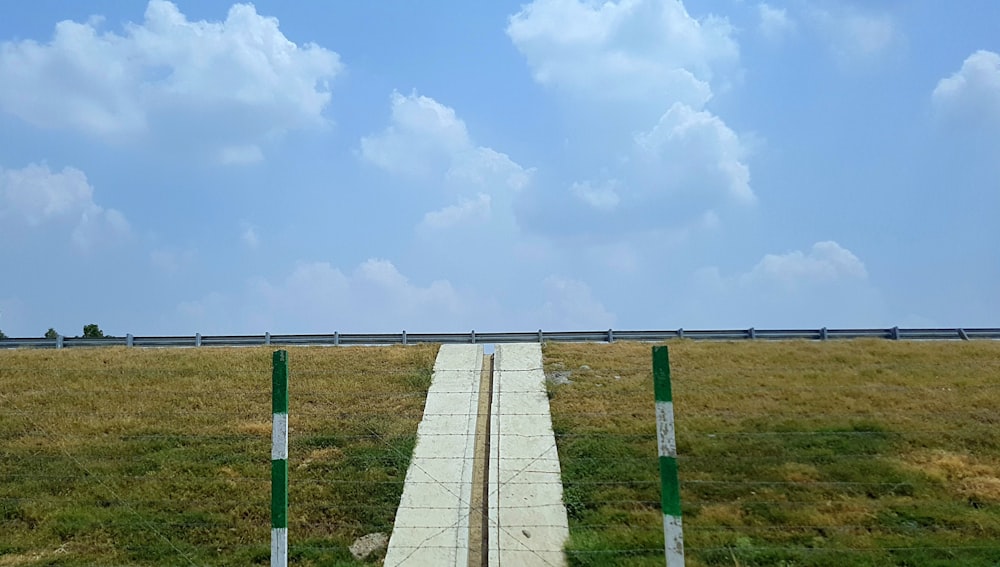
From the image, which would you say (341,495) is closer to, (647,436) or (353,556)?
(353,556)

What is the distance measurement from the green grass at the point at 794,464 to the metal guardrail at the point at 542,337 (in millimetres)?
6396

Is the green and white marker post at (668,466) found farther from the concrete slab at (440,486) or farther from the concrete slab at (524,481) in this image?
the concrete slab at (440,486)

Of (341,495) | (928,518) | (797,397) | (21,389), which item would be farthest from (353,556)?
(21,389)

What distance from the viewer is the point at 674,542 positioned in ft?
12.3

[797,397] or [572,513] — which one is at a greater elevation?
[797,397]

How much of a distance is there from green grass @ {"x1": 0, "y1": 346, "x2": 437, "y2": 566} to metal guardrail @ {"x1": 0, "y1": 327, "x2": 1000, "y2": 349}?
5544 millimetres

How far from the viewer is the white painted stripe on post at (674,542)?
147 inches

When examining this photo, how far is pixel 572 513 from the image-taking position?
8.02 meters

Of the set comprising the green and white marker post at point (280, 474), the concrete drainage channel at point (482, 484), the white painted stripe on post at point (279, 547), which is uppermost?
the green and white marker post at point (280, 474)

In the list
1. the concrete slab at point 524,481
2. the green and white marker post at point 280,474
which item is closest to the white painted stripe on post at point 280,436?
the green and white marker post at point 280,474

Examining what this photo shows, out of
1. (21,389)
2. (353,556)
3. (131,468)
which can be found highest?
(21,389)

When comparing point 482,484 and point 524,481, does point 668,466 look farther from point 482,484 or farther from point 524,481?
point 482,484

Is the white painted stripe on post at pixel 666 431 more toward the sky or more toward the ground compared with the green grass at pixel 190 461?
more toward the sky

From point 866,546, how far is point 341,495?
591 cm
